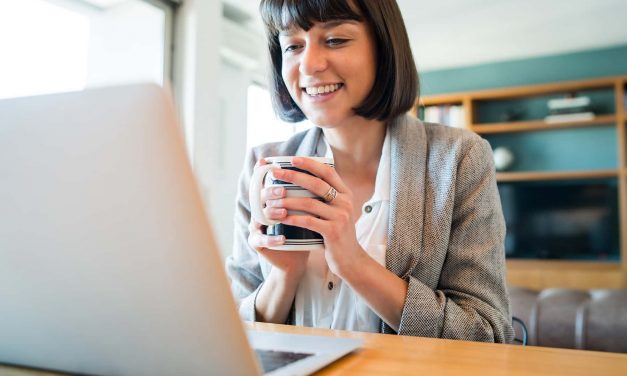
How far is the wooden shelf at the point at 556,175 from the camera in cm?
448

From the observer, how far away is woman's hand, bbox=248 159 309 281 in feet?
2.26

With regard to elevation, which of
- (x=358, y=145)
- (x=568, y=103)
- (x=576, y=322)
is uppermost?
(x=568, y=103)

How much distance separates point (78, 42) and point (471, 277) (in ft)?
8.91

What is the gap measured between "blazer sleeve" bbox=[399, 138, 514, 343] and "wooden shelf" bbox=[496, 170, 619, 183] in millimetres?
3937

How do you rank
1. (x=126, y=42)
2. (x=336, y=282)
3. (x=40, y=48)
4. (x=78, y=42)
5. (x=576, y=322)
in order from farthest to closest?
(x=126, y=42) → (x=78, y=42) → (x=40, y=48) → (x=576, y=322) → (x=336, y=282)

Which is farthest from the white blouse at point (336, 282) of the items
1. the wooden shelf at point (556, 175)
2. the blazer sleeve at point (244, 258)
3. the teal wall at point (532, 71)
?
the wooden shelf at point (556, 175)

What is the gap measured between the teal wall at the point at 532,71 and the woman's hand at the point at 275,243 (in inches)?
144

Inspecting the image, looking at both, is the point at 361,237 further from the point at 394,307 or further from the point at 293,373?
the point at 293,373

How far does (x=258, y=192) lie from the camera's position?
70 cm

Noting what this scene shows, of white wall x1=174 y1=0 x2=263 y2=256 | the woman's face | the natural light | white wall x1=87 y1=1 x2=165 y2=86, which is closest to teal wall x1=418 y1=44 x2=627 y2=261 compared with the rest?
white wall x1=174 y1=0 x2=263 y2=256

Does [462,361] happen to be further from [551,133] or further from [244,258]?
[551,133]

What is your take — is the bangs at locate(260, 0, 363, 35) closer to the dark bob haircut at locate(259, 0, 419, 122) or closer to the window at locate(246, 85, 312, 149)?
the dark bob haircut at locate(259, 0, 419, 122)

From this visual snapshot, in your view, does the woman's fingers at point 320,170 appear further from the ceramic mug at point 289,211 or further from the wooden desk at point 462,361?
the wooden desk at point 462,361

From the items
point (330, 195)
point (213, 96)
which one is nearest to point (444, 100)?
point (213, 96)
